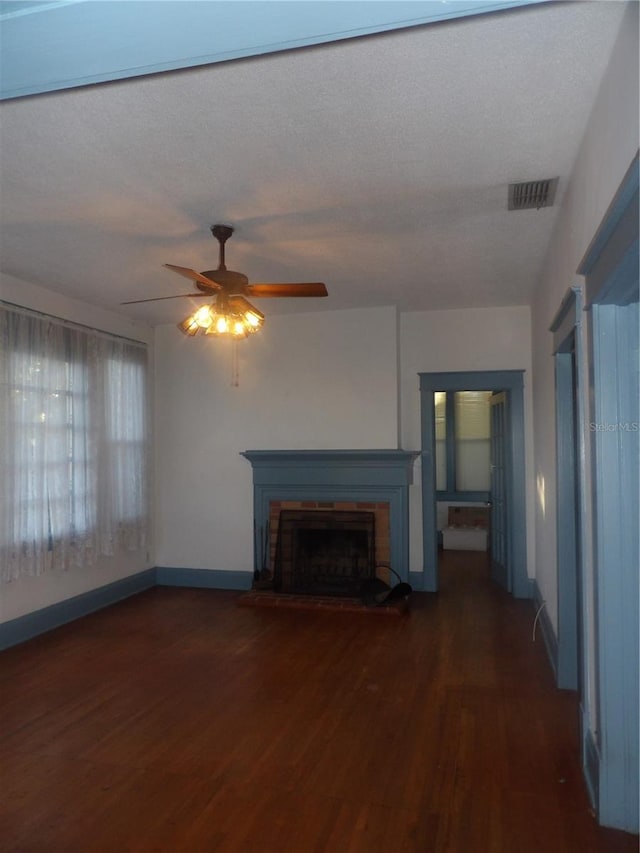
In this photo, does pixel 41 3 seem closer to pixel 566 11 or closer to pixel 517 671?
pixel 566 11

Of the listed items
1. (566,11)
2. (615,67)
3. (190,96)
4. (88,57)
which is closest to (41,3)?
(88,57)

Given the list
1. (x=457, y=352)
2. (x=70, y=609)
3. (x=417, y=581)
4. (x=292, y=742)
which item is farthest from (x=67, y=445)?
(x=457, y=352)

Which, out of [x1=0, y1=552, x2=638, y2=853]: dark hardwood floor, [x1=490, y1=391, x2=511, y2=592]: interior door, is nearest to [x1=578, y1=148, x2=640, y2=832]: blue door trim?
[x1=0, y1=552, x2=638, y2=853]: dark hardwood floor

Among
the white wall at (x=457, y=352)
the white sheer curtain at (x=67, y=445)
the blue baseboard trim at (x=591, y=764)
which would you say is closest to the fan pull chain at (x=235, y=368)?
the white sheer curtain at (x=67, y=445)

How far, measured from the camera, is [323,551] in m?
5.80

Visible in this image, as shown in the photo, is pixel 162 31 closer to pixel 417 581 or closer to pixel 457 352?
pixel 457 352

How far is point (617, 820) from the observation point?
89.9 inches

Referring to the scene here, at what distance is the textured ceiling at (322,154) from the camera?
2.05 metres

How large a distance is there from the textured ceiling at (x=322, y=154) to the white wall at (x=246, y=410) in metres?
1.45

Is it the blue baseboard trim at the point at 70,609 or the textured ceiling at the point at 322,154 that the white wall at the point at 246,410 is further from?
the textured ceiling at the point at 322,154

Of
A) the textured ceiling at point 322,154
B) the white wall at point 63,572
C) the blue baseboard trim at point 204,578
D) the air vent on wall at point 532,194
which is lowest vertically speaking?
the blue baseboard trim at point 204,578

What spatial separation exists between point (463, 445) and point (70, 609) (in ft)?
18.2

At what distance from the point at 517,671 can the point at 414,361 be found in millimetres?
3107

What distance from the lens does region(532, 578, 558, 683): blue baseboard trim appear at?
3.79m
